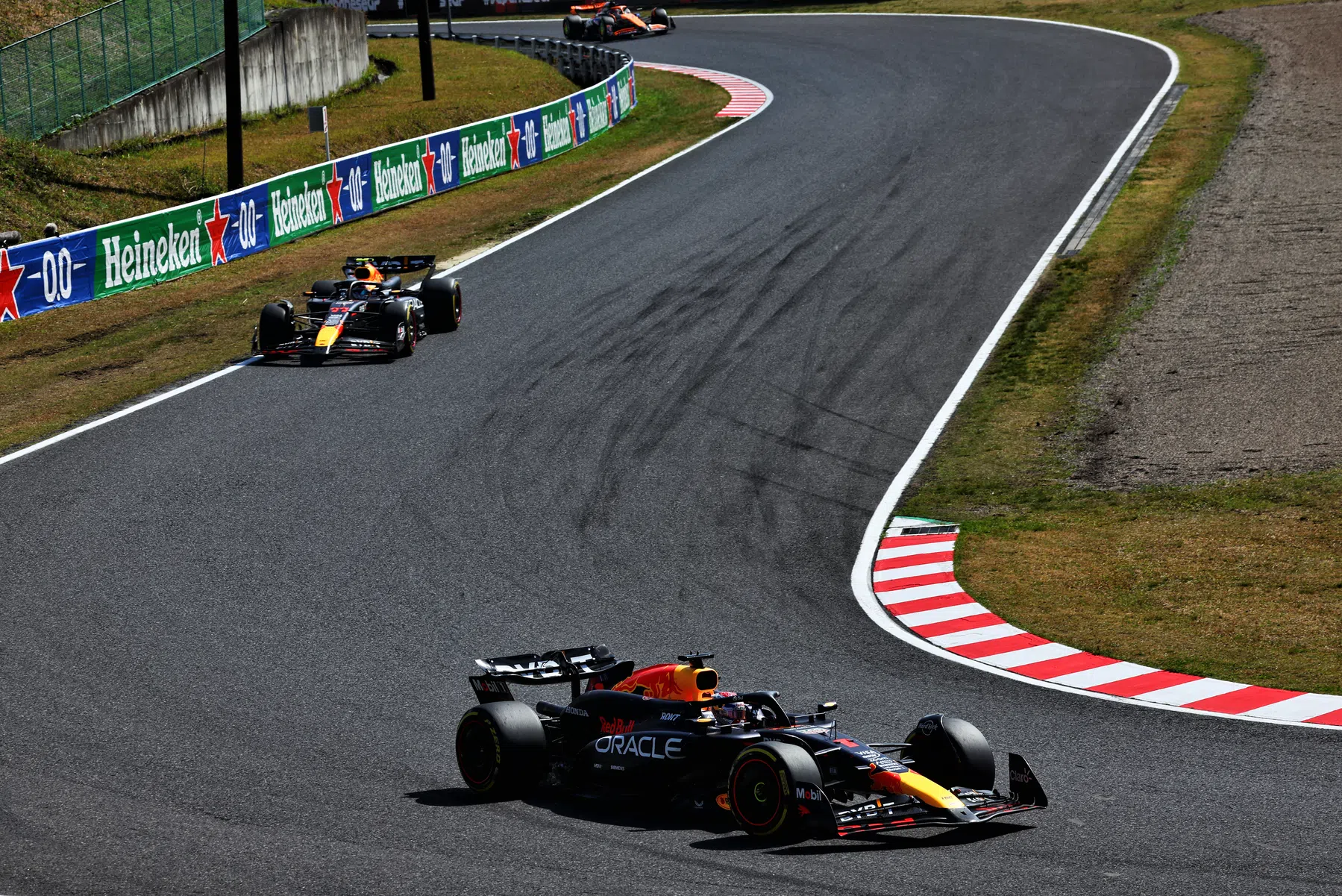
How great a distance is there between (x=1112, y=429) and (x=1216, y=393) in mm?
1745

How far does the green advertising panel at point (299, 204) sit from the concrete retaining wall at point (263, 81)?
8.99 m

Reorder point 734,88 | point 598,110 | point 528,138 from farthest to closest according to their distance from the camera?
point 734,88 → point 598,110 → point 528,138

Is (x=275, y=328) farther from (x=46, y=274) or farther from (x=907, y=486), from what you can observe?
(x=907, y=486)

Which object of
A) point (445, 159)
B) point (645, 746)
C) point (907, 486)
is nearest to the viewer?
point (645, 746)

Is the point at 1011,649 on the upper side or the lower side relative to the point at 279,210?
lower

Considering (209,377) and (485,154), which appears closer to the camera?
(209,377)

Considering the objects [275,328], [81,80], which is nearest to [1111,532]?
[275,328]

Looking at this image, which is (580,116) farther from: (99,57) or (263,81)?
(99,57)

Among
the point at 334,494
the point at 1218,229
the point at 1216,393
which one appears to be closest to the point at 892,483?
the point at 1216,393

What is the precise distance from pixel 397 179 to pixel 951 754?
107 ft

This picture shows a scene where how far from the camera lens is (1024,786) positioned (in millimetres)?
9758

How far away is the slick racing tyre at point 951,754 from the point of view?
994 centimetres

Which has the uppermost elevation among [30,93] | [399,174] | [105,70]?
[105,70]

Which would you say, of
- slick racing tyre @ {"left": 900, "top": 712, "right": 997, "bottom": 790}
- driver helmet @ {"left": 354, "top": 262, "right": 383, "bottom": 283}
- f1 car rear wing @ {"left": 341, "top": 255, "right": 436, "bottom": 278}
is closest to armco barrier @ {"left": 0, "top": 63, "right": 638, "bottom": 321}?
f1 car rear wing @ {"left": 341, "top": 255, "right": 436, "bottom": 278}
